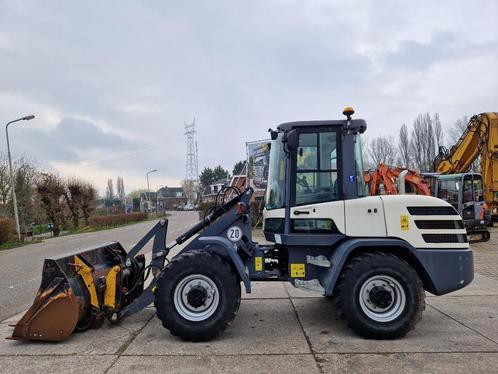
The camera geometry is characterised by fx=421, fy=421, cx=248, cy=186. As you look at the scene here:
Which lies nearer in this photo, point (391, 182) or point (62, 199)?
point (391, 182)

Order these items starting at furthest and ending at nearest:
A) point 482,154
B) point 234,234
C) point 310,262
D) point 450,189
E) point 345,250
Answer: point 482,154, point 450,189, point 234,234, point 310,262, point 345,250

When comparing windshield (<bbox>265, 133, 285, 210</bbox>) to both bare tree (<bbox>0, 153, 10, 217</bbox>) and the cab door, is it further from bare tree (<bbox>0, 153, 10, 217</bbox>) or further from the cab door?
bare tree (<bbox>0, 153, 10, 217</bbox>)

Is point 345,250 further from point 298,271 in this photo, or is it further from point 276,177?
point 276,177

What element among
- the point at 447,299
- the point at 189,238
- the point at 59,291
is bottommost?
the point at 447,299

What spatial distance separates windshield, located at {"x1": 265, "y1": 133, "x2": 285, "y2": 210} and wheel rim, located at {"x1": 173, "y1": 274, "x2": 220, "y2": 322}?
1.35 m

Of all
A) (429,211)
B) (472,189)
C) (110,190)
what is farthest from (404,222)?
(110,190)

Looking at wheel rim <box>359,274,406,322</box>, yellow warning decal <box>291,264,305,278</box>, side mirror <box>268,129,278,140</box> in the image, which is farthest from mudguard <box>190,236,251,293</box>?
side mirror <box>268,129,278,140</box>

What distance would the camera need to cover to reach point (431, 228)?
5.03 m

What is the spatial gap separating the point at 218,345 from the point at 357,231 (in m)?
2.08

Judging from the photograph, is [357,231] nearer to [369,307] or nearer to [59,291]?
[369,307]

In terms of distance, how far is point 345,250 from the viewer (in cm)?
488

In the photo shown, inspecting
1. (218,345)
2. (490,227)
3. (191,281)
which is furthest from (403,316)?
(490,227)

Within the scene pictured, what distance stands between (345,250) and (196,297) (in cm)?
182

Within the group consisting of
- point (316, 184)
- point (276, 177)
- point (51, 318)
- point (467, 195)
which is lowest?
point (51, 318)
